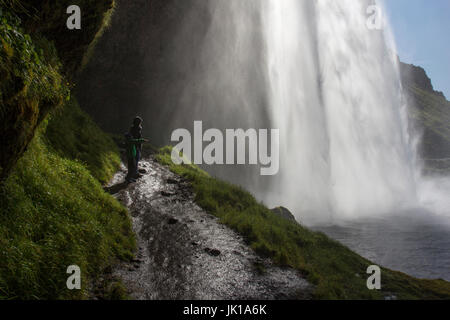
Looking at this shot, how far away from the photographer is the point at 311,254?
24.0 feet

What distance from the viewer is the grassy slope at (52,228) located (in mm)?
3303

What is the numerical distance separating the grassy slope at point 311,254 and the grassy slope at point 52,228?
3.20 m

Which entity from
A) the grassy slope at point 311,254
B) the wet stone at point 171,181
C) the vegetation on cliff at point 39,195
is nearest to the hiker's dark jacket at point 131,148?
the wet stone at point 171,181

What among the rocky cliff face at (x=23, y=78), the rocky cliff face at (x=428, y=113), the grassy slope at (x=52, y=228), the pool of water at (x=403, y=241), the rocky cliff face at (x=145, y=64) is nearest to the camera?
the grassy slope at (x=52, y=228)

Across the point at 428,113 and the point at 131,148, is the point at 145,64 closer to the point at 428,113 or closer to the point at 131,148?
the point at 131,148

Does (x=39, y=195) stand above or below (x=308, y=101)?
below

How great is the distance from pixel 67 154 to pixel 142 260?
4.21 meters

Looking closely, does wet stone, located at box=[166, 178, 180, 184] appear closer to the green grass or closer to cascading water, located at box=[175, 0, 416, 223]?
the green grass

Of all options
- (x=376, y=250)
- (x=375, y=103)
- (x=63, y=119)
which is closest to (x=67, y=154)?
(x=63, y=119)

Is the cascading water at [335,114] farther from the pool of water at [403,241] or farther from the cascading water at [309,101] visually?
the pool of water at [403,241]

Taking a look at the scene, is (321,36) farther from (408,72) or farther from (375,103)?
(408,72)

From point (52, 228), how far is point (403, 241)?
17881 millimetres

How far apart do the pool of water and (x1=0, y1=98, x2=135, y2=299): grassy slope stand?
37.9 ft

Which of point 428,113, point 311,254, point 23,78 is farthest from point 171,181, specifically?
point 428,113
